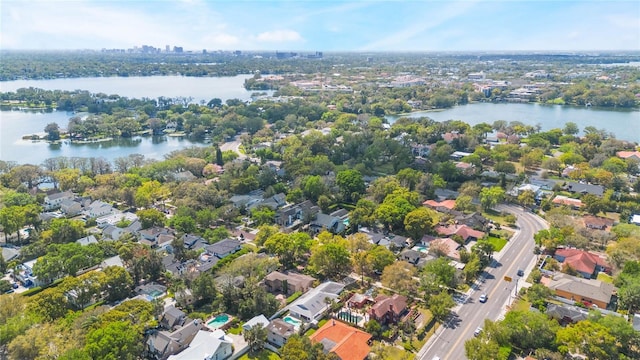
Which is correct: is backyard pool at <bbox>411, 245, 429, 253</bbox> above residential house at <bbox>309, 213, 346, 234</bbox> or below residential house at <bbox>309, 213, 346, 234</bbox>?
below

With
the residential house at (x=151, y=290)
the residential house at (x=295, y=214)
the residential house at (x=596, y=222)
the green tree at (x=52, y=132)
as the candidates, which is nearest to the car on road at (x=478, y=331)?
the residential house at (x=295, y=214)

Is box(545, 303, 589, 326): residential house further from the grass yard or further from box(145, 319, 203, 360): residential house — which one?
box(145, 319, 203, 360): residential house

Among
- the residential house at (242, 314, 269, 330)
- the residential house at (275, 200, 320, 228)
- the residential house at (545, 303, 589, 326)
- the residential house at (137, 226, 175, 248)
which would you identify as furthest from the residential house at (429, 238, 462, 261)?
the residential house at (137, 226, 175, 248)

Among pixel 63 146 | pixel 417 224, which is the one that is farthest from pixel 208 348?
pixel 63 146

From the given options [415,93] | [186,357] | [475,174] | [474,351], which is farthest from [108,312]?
[415,93]

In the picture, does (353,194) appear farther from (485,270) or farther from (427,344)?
(427,344)

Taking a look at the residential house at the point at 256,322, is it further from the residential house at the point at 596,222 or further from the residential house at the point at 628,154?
the residential house at the point at 628,154
